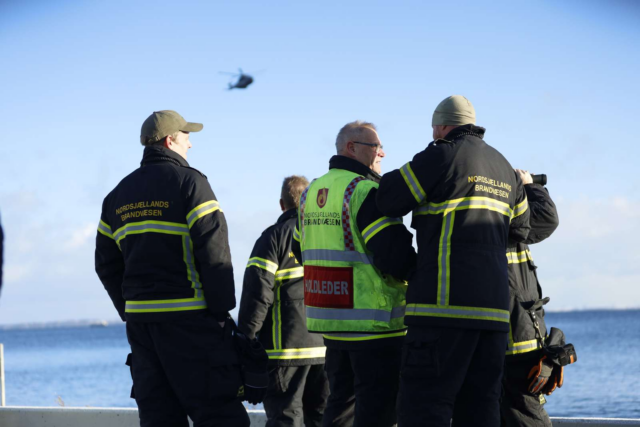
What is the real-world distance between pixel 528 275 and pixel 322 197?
127 centimetres

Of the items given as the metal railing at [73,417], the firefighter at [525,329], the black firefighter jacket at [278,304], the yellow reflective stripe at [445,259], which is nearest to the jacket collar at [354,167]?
the yellow reflective stripe at [445,259]

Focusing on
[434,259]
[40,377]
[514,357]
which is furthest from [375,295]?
[40,377]

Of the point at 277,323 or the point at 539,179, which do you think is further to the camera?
the point at 277,323

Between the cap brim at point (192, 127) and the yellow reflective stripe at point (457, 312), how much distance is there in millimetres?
1693

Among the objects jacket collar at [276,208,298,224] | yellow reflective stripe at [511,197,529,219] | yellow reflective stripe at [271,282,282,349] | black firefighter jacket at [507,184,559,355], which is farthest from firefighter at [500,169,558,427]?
jacket collar at [276,208,298,224]

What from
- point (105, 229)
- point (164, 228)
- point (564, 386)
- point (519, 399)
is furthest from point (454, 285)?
point (564, 386)

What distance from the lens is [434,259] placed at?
3914mm

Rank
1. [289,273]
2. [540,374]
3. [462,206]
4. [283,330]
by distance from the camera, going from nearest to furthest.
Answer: [462,206] → [540,374] → [283,330] → [289,273]

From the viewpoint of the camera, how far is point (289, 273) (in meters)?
5.79

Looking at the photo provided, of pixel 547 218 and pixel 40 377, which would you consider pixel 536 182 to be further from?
pixel 40 377

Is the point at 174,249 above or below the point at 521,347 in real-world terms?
above

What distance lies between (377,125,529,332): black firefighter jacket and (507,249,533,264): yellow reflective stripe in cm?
55

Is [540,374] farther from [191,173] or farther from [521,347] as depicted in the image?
[191,173]

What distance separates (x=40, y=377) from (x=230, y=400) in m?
54.2
